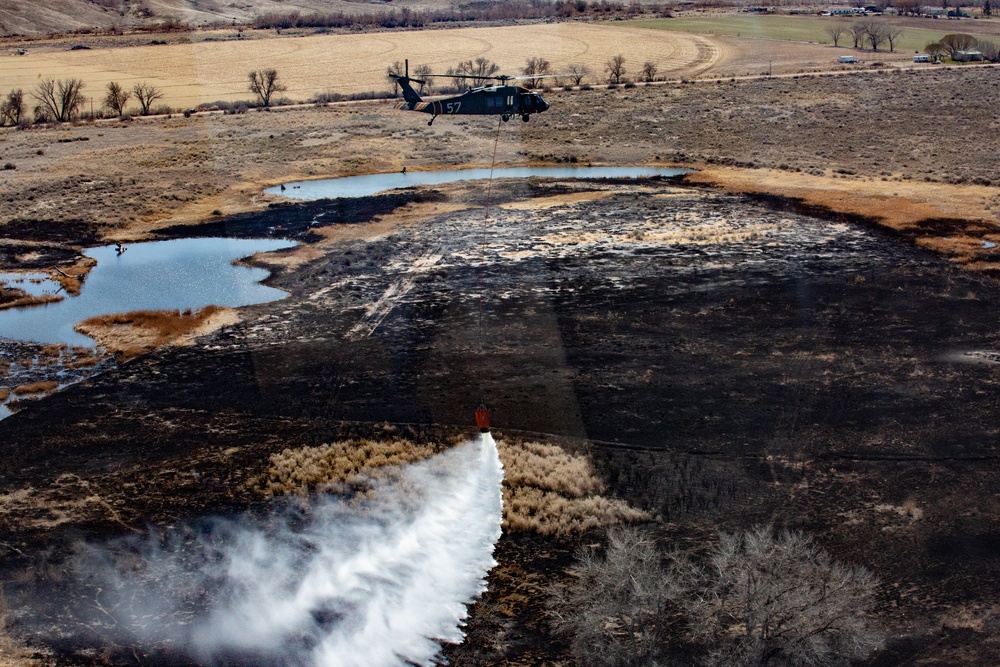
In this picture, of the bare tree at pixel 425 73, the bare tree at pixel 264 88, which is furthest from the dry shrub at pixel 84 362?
the bare tree at pixel 425 73

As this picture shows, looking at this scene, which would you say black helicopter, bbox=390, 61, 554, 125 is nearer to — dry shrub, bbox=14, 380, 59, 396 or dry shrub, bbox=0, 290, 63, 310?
dry shrub, bbox=0, 290, 63, 310

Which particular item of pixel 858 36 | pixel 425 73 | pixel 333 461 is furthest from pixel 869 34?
pixel 333 461

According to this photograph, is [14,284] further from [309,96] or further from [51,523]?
[309,96]

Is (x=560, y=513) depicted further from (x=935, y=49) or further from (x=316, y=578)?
(x=935, y=49)

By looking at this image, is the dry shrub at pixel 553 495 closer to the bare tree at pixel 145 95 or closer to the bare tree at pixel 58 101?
the bare tree at pixel 58 101

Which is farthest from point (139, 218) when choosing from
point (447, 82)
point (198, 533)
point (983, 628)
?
point (447, 82)

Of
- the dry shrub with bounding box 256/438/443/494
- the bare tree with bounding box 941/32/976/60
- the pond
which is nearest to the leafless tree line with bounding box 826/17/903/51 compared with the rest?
the bare tree with bounding box 941/32/976/60
